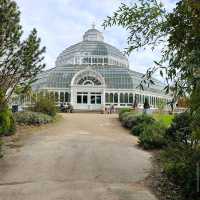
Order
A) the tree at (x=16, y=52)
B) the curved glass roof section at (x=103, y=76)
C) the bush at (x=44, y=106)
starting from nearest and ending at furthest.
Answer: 1. the tree at (x=16, y=52)
2. the bush at (x=44, y=106)
3. the curved glass roof section at (x=103, y=76)

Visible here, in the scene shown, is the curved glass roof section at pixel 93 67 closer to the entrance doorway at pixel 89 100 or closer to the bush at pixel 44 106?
the entrance doorway at pixel 89 100

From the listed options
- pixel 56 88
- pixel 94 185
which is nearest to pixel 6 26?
pixel 94 185

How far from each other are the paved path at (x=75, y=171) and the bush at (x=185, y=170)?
776mm

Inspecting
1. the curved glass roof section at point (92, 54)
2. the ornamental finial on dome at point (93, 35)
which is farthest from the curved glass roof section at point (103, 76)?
the ornamental finial on dome at point (93, 35)

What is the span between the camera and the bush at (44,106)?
28906 millimetres

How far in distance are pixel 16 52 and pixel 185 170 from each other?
954cm

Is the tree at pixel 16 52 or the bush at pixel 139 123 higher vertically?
the tree at pixel 16 52

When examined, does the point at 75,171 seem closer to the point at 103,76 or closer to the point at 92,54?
the point at 103,76

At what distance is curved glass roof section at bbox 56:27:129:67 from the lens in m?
55.3

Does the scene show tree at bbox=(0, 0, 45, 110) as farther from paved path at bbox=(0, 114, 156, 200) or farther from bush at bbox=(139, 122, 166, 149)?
bush at bbox=(139, 122, 166, 149)

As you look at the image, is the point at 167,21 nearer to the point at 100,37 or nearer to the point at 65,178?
the point at 65,178

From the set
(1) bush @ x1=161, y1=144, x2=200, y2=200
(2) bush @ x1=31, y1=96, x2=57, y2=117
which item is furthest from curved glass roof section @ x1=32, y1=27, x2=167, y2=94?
(1) bush @ x1=161, y1=144, x2=200, y2=200

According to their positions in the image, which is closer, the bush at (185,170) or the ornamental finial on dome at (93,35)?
the bush at (185,170)

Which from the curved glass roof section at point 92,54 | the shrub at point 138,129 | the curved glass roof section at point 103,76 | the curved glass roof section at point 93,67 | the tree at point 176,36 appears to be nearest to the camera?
the tree at point 176,36
